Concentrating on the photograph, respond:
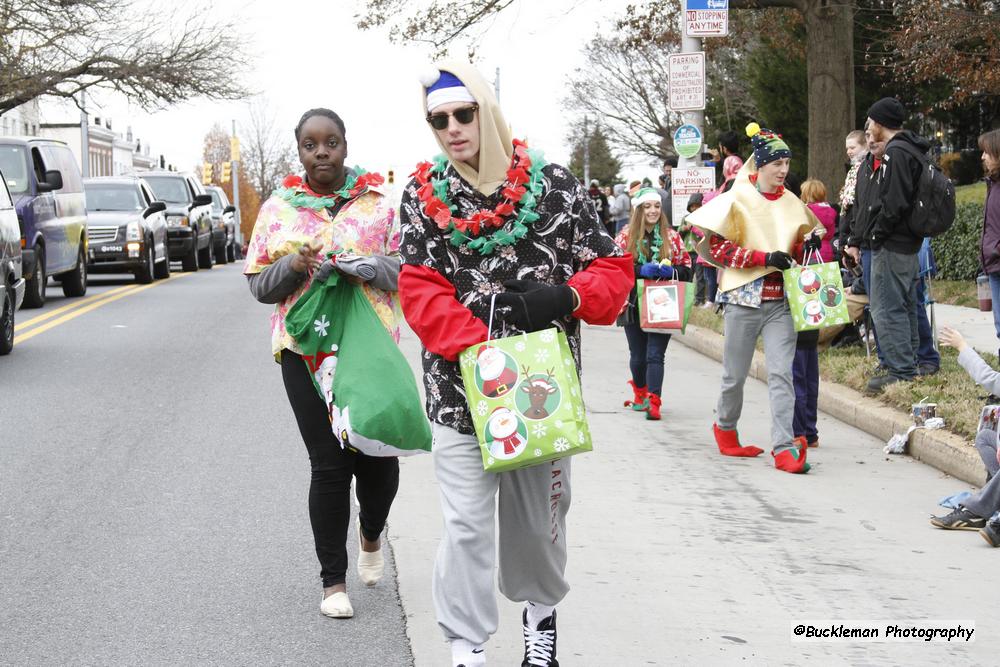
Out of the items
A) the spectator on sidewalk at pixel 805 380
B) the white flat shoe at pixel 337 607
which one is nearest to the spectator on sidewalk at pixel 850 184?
the spectator on sidewalk at pixel 805 380

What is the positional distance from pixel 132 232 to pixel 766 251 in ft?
56.3

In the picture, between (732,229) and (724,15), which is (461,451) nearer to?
(732,229)

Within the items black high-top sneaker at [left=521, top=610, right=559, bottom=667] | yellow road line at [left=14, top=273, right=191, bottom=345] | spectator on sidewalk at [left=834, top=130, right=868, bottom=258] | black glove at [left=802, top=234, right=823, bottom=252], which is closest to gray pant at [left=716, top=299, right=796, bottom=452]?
black glove at [left=802, top=234, right=823, bottom=252]

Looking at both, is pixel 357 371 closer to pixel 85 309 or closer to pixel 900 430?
pixel 900 430

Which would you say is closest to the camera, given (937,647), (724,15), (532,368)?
(532,368)

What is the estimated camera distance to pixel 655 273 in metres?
10.1

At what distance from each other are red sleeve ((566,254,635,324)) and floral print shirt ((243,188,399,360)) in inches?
41.4

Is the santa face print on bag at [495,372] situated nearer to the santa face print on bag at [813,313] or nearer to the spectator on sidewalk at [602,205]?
the santa face print on bag at [813,313]

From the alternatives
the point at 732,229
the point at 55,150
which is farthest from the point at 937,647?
the point at 55,150

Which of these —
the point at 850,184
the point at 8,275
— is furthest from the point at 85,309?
the point at 850,184

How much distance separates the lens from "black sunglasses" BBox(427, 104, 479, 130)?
13.5ft

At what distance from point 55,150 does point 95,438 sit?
38.6 feet

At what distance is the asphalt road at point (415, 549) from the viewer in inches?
189

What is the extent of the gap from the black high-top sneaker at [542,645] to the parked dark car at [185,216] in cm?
2479
